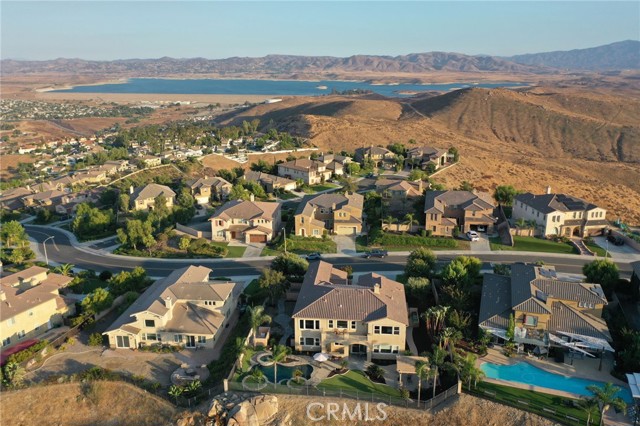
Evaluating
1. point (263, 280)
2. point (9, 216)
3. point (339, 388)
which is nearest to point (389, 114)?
point (9, 216)

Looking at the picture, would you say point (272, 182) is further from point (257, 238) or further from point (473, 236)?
point (473, 236)

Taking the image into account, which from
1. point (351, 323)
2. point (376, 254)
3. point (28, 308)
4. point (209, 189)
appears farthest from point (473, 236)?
point (28, 308)

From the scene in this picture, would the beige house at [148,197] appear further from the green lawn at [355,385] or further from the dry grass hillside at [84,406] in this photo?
the green lawn at [355,385]

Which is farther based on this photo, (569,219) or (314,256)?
(569,219)

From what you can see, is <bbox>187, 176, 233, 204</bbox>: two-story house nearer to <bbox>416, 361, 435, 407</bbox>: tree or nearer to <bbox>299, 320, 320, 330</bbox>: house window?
<bbox>299, 320, 320, 330</bbox>: house window

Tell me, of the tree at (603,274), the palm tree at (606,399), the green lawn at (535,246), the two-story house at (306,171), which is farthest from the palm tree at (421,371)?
the two-story house at (306,171)

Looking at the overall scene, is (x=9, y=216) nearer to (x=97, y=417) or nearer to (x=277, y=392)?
(x=97, y=417)
